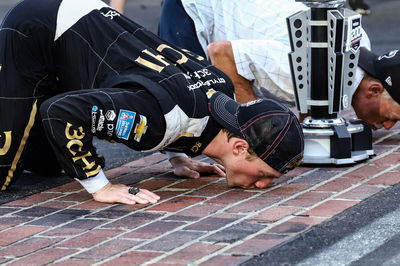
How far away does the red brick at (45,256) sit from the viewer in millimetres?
3953

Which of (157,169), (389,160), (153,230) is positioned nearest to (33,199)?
(157,169)

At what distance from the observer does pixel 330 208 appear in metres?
4.59

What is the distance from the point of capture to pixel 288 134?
15.8 feet

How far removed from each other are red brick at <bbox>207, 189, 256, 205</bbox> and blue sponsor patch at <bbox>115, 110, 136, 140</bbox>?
54 centimetres

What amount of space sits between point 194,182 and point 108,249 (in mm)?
1286

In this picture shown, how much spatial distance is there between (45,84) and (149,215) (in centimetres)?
102

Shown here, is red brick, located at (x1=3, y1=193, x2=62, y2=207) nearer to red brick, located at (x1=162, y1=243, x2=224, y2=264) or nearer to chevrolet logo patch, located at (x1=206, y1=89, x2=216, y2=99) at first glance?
chevrolet logo patch, located at (x1=206, y1=89, x2=216, y2=99)

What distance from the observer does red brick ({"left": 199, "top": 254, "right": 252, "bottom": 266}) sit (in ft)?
12.6

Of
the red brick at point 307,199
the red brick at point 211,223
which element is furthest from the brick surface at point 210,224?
the red brick at point 307,199

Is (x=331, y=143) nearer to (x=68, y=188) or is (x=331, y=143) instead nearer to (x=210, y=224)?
(x=210, y=224)

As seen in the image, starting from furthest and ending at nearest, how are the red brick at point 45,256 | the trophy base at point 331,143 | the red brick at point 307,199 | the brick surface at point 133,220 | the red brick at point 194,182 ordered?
the trophy base at point 331,143 → the red brick at point 194,182 → the red brick at point 307,199 → the brick surface at point 133,220 → the red brick at point 45,256

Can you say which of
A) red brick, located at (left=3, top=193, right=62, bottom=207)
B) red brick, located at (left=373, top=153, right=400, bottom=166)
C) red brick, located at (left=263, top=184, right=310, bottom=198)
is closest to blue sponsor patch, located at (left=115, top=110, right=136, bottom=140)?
red brick, located at (left=3, top=193, right=62, bottom=207)

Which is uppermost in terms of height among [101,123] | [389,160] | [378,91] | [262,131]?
[101,123]

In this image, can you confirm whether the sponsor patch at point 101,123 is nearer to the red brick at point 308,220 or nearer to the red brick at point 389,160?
the red brick at point 308,220
